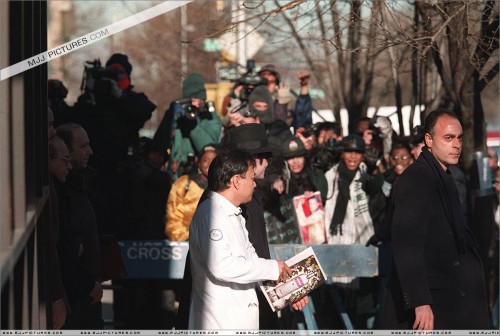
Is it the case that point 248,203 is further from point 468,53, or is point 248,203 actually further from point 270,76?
point 270,76

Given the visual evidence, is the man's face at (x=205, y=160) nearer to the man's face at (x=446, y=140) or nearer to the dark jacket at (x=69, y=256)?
the dark jacket at (x=69, y=256)

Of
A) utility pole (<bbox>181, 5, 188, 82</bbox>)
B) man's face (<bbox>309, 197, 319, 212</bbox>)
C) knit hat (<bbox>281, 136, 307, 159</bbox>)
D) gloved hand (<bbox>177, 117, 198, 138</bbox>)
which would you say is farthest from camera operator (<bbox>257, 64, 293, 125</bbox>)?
utility pole (<bbox>181, 5, 188, 82</bbox>)

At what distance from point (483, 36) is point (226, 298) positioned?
3295 millimetres

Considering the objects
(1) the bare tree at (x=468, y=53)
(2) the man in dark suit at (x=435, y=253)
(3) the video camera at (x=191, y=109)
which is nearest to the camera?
(2) the man in dark suit at (x=435, y=253)

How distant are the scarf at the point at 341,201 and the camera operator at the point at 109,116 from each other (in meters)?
1.99

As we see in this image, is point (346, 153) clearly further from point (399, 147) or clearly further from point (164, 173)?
point (164, 173)

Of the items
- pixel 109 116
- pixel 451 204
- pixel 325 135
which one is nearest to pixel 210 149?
pixel 109 116

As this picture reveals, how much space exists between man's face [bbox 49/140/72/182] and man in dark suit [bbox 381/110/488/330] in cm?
203

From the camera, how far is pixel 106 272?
7418mm

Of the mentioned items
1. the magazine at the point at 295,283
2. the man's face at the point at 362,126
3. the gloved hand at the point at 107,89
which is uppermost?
the gloved hand at the point at 107,89

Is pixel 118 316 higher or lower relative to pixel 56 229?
lower

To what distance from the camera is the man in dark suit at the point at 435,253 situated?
20.7 feet

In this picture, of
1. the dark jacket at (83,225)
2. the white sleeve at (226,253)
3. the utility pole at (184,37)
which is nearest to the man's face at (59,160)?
Result: the dark jacket at (83,225)

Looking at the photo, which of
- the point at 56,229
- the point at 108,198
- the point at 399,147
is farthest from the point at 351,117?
the point at 56,229
